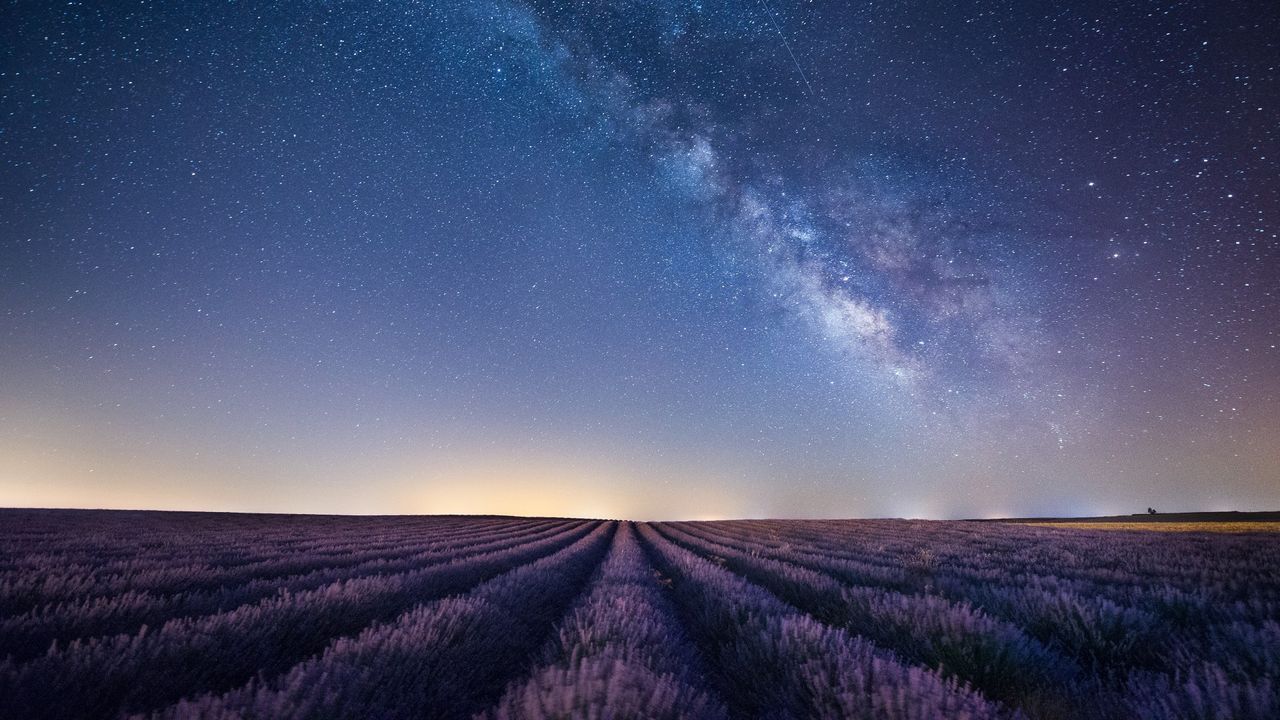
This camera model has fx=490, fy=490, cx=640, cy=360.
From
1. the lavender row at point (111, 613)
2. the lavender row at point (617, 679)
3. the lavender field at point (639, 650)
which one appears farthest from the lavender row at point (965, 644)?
the lavender row at point (111, 613)

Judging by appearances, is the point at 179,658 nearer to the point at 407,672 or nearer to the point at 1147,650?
the point at 407,672

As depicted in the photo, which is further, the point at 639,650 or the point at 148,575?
the point at 148,575

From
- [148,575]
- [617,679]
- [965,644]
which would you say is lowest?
[148,575]

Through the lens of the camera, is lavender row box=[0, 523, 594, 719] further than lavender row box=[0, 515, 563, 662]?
No

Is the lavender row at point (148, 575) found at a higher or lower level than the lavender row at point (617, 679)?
lower

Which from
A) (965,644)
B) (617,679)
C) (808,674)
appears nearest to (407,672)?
(617,679)

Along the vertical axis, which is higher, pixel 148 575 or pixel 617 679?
pixel 617 679

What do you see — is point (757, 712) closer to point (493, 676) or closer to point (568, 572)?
point (493, 676)

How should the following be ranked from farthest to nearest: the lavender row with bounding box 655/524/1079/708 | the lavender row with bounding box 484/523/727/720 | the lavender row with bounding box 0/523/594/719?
the lavender row with bounding box 655/524/1079/708, the lavender row with bounding box 0/523/594/719, the lavender row with bounding box 484/523/727/720

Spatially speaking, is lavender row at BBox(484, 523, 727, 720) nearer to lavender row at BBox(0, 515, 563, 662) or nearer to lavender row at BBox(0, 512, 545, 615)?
lavender row at BBox(0, 515, 563, 662)

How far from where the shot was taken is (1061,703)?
7.87ft

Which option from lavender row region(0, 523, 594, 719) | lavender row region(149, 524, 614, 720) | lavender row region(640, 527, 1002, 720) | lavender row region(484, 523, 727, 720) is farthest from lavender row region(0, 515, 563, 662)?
lavender row region(640, 527, 1002, 720)

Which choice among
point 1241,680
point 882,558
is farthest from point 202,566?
point 882,558

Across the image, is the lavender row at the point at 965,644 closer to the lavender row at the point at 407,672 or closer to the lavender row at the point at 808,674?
the lavender row at the point at 808,674
